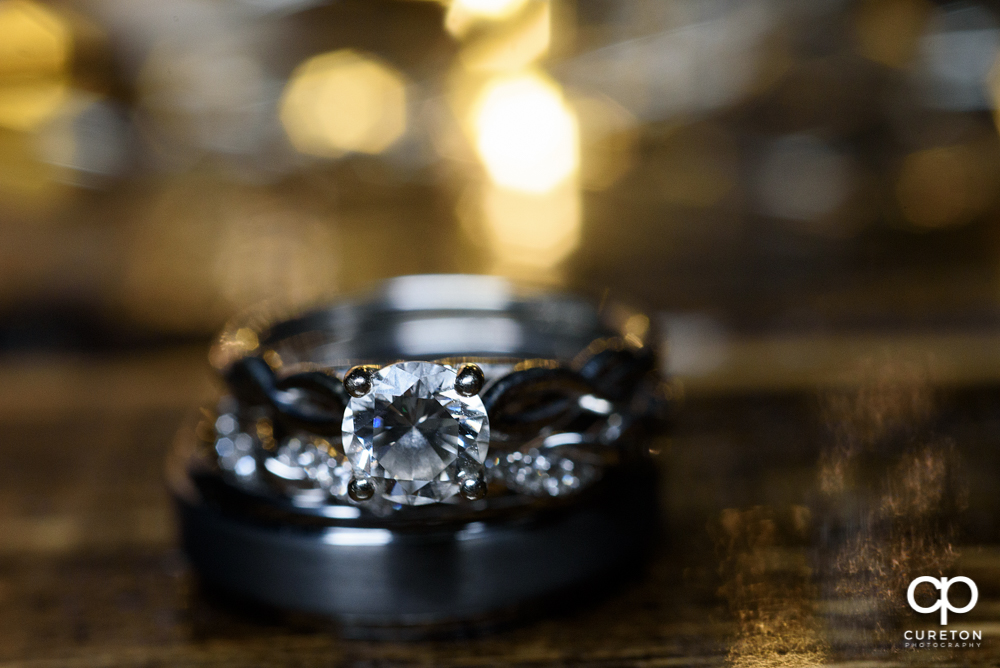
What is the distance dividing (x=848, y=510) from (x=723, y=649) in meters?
0.15

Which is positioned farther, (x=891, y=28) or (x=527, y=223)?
(x=527, y=223)

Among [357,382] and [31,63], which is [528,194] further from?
[357,382]

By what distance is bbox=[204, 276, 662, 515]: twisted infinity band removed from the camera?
0.98 ft

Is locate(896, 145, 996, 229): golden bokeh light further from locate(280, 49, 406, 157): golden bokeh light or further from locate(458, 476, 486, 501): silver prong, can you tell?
locate(458, 476, 486, 501): silver prong

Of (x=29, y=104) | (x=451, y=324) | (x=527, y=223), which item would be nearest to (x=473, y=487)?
(x=451, y=324)

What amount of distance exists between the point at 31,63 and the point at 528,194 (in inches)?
33.9

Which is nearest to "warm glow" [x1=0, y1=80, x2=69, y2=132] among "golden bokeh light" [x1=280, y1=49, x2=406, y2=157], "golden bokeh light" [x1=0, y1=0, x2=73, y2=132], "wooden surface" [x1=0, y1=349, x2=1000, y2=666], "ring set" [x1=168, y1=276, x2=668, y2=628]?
"golden bokeh light" [x1=0, y1=0, x2=73, y2=132]

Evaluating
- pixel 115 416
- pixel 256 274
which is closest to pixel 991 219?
pixel 256 274

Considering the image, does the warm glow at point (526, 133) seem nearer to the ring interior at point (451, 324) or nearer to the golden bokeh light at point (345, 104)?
the golden bokeh light at point (345, 104)

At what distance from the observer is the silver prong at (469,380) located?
0.97 ft

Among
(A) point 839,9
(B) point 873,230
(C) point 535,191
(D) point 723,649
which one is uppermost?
(A) point 839,9

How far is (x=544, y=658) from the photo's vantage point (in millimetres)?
309

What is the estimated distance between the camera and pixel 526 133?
1.34 m

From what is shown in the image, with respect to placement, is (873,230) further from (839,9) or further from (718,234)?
(839,9)
